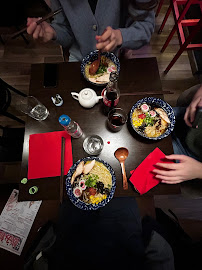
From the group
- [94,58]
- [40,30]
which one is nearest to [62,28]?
[40,30]

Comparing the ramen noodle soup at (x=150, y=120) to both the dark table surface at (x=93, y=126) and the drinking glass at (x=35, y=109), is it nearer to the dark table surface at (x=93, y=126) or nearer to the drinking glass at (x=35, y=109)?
the dark table surface at (x=93, y=126)

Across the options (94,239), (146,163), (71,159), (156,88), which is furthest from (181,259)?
(156,88)

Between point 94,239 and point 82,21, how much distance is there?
1.97 meters

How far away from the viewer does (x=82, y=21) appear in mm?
1616

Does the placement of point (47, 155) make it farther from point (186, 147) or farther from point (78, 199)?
point (186, 147)

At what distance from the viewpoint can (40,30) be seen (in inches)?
61.0

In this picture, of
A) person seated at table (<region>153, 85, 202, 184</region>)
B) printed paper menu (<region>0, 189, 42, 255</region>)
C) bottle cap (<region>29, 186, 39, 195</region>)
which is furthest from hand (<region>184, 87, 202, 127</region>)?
printed paper menu (<region>0, 189, 42, 255</region>)

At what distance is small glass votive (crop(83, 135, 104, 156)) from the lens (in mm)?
1400

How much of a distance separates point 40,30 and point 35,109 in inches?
27.7

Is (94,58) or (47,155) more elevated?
(94,58)

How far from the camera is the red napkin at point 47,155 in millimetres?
1387

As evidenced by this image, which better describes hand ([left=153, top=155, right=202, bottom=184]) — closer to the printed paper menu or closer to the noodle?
the noodle

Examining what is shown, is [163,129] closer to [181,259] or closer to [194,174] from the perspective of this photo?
[194,174]

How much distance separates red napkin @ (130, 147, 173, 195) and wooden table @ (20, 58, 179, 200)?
0.11 ft
